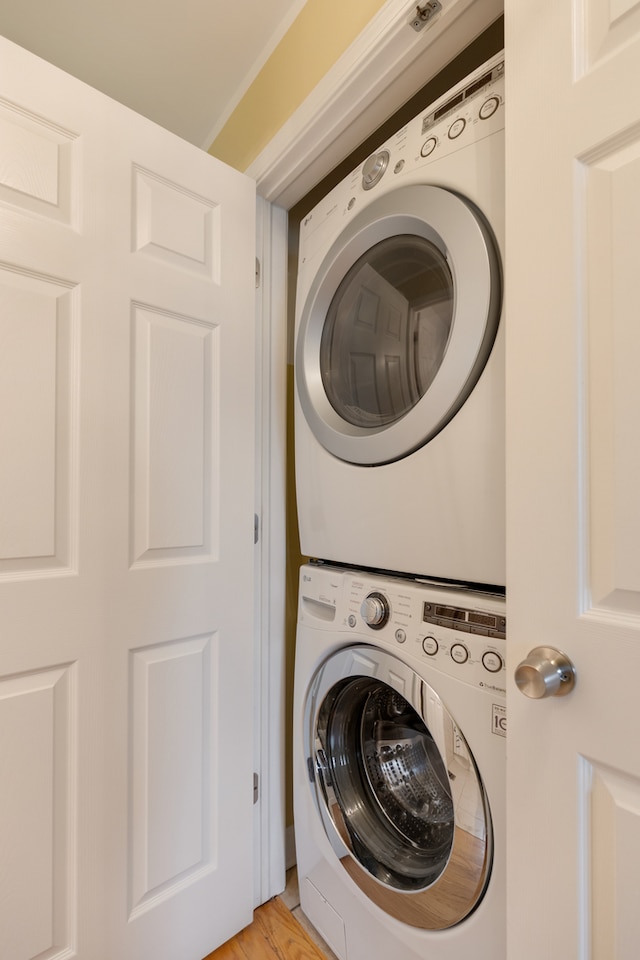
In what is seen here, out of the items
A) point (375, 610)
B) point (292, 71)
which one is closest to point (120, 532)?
point (375, 610)

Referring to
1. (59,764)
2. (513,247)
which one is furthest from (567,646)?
(59,764)

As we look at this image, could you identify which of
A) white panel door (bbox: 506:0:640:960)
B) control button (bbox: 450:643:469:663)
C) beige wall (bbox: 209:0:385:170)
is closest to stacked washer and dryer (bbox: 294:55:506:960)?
control button (bbox: 450:643:469:663)

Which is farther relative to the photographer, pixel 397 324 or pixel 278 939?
pixel 278 939

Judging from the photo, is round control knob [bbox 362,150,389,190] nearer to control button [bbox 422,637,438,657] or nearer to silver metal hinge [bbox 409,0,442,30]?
silver metal hinge [bbox 409,0,442,30]

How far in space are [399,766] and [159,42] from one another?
6.21ft

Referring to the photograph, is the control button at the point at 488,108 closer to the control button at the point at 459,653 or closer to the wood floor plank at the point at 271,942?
the control button at the point at 459,653

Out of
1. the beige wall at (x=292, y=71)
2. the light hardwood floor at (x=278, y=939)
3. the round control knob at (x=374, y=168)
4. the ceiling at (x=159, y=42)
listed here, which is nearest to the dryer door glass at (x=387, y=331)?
the round control knob at (x=374, y=168)

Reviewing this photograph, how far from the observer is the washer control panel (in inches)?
29.5

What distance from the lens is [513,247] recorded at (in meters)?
0.64

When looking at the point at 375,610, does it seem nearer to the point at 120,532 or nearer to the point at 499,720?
the point at 499,720

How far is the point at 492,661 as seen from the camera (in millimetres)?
740

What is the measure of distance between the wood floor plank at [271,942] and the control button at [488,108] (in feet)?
5.76

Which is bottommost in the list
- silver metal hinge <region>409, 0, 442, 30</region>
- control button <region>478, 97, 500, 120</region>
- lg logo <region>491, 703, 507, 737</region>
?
lg logo <region>491, 703, 507, 737</region>

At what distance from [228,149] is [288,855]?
2129mm
